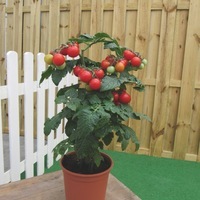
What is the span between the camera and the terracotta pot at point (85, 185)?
80 centimetres

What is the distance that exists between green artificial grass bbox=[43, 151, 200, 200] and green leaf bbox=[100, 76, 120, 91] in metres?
1.34

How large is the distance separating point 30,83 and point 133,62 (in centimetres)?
124

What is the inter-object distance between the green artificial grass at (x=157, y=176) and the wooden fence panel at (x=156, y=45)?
0.53 feet

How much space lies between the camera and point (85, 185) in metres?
0.81

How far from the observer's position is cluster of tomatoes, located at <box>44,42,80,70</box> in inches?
28.7

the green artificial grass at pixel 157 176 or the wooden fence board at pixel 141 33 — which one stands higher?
the wooden fence board at pixel 141 33

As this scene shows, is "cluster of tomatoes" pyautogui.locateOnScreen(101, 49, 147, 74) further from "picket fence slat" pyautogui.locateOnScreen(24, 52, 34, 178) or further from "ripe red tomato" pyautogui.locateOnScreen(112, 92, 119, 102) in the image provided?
"picket fence slat" pyautogui.locateOnScreen(24, 52, 34, 178)

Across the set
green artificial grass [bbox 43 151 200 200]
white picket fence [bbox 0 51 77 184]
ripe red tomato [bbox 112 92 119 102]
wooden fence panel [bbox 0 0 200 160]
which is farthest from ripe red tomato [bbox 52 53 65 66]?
wooden fence panel [bbox 0 0 200 160]

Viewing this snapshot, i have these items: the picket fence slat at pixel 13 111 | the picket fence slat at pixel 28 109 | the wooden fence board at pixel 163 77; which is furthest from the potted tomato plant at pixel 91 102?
the wooden fence board at pixel 163 77

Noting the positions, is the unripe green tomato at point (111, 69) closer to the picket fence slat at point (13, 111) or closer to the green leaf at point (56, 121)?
the green leaf at point (56, 121)

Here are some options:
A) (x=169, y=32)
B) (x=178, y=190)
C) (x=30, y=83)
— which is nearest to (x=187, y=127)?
(x=178, y=190)

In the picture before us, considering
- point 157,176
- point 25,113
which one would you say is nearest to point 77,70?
point 25,113

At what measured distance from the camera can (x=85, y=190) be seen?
2.68ft

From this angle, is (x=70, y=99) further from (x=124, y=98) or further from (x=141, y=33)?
(x=141, y=33)
